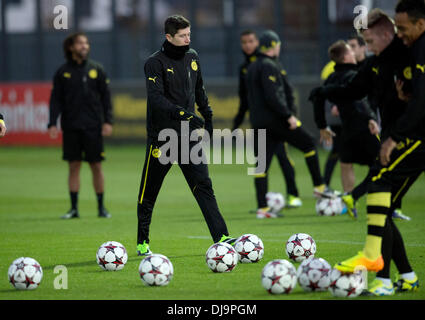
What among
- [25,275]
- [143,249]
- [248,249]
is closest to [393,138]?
[248,249]

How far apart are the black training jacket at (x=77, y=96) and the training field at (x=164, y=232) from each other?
1.60 m

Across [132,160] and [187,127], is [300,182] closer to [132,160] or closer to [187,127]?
[132,160]

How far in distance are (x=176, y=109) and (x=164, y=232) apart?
352 cm

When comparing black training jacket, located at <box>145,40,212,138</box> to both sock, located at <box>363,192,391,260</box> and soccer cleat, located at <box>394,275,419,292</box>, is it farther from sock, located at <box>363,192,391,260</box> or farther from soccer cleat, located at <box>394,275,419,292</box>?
soccer cleat, located at <box>394,275,419,292</box>

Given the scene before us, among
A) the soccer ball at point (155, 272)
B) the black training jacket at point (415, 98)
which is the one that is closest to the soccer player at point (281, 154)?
the soccer ball at point (155, 272)

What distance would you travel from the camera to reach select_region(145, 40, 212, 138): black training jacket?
9008 millimetres

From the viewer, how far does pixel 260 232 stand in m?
11.6

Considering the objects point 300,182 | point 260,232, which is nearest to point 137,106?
point 300,182

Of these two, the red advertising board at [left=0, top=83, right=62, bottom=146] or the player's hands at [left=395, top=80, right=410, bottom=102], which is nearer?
the player's hands at [left=395, top=80, right=410, bottom=102]

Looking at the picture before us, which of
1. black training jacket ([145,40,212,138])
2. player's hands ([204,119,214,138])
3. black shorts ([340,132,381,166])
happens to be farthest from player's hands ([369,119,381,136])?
black training jacket ([145,40,212,138])

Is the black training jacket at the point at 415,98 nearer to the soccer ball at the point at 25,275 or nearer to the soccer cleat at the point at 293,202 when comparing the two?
the soccer ball at the point at 25,275

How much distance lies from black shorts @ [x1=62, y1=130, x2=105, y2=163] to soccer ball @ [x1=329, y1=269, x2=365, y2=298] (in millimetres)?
7350

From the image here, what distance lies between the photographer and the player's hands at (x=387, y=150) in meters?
6.95

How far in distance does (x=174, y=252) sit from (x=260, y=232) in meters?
1.98
